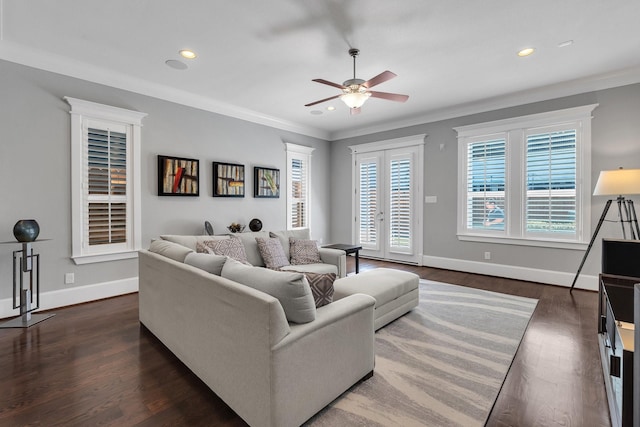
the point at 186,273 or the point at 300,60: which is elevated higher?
the point at 300,60

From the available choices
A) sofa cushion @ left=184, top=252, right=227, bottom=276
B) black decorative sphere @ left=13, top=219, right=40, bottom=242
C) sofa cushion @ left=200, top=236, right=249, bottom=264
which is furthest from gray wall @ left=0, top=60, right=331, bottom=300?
sofa cushion @ left=184, top=252, right=227, bottom=276

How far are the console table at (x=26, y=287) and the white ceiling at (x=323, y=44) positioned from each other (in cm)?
211

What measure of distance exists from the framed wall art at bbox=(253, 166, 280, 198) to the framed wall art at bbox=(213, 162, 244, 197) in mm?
303

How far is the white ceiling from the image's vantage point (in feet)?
8.42

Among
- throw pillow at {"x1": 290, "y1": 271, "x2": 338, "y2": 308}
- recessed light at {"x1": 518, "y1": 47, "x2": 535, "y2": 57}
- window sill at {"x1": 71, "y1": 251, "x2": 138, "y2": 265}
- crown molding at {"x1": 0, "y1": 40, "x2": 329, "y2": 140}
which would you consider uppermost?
recessed light at {"x1": 518, "y1": 47, "x2": 535, "y2": 57}

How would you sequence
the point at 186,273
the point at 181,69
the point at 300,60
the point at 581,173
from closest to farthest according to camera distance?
the point at 186,273
the point at 300,60
the point at 181,69
the point at 581,173

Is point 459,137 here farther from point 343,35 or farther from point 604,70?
point 343,35

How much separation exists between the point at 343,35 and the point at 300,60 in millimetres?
700

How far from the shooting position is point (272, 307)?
1446 millimetres

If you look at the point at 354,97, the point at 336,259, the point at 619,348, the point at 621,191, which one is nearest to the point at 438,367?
the point at 619,348

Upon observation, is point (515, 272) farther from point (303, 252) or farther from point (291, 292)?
point (291, 292)

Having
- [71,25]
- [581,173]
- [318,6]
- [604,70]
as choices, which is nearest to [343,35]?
[318,6]

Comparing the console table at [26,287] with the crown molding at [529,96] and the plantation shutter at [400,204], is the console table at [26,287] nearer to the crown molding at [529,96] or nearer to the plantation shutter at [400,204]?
the plantation shutter at [400,204]

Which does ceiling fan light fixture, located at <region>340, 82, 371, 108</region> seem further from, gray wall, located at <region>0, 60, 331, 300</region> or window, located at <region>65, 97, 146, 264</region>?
window, located at <region>65, 97, 146, 264</region>
